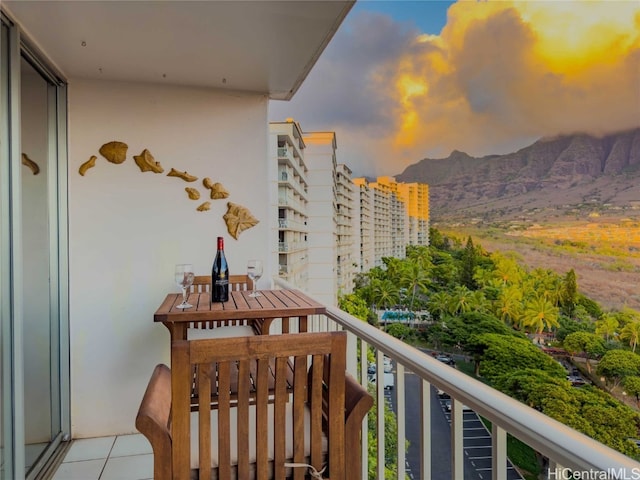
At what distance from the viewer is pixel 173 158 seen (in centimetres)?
293

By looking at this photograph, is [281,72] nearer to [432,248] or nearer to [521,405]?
[521,405]

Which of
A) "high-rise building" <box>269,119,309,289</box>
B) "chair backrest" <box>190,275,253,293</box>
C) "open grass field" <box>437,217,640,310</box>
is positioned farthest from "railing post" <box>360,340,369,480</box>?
"high-rise building" <box>269,119,309,289</box>

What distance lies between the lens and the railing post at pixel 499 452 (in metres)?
Answer: 0.81

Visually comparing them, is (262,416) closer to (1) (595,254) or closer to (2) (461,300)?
(1) (595,254)

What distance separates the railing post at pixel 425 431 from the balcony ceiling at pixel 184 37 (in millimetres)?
1707

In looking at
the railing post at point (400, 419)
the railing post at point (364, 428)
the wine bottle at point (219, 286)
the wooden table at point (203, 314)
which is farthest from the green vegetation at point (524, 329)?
the wine bottle at point (219, 286)

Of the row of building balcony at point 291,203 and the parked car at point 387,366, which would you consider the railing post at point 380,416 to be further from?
the row of building balcony at point 291,203

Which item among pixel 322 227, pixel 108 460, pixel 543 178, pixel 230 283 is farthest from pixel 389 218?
pixel 108 460

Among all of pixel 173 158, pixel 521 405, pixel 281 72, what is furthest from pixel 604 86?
pixel 521 405

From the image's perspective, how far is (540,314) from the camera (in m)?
3.50

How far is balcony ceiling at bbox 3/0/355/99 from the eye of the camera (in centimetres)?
183

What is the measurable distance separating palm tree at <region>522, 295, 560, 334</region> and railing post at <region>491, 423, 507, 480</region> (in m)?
2.99

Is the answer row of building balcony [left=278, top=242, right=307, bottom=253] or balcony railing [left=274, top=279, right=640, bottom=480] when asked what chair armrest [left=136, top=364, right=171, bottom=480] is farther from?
row of building balcony [left=278, top=242, right=307, bottom=253]

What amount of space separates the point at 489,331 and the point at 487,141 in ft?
12.1
